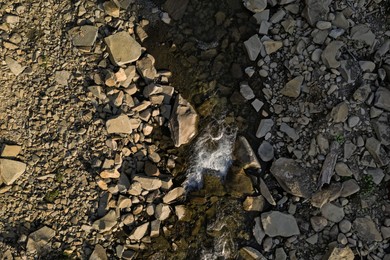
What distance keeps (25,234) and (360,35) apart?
4.83 m

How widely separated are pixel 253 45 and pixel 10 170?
11.2ft

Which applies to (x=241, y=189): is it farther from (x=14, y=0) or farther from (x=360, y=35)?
(x=14, y=0)

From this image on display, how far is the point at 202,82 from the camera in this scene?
5.87 m

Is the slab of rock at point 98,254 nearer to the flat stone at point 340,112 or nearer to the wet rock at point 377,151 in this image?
the flat stone at point 340,112

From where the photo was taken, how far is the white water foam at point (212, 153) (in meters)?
5.90

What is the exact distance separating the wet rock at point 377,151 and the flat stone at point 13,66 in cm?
441

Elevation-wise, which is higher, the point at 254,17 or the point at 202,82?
A: the point at 254,17

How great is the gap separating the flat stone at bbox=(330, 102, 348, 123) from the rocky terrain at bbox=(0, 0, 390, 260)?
0.02 m

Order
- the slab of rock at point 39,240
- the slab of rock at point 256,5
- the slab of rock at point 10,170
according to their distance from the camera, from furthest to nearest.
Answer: the slab of rock at point 256,5 < the slab of rock at point 39,240 < the slab of rock at point 10,170

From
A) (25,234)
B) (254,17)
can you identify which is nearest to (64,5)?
(254,17)

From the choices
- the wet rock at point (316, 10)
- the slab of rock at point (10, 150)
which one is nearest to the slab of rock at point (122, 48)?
the slab of rock at point (10, 150)

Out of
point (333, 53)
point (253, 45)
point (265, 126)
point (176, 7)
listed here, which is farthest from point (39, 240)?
point (333, 53)

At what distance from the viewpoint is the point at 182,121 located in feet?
18.8

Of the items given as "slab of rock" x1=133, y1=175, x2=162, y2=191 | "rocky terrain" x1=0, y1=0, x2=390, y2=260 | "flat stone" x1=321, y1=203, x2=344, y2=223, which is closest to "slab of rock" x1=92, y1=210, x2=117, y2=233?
"rocky terrain" x1=0, y1=0, x2=390, y2=260
